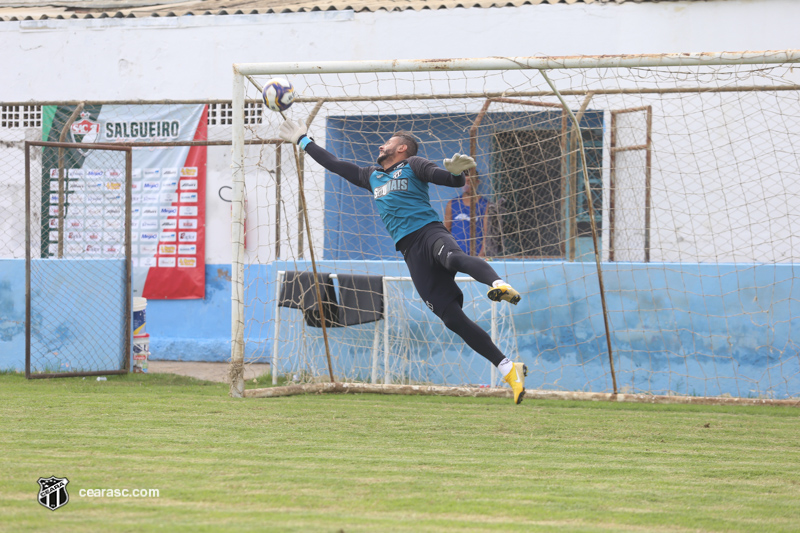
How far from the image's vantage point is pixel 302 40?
32.6 feet

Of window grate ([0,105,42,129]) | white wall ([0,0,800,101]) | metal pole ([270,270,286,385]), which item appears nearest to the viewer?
metal pole ([270,270,286,385])

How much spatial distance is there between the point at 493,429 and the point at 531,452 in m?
0.82

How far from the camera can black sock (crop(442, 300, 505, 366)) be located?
17.1 ft

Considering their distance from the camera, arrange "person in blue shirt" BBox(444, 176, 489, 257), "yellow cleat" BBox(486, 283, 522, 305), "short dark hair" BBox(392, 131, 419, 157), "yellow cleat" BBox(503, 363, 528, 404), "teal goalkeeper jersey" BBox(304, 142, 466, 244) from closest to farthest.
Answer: "yellow cleat" BBox(486, 283, 522, 305), "yellow cleat" BBox(503, 363, 528, 404), "teal goalkeeper jersey" BBox(304, 142, 466, 244), "short dark hair" BBox(392, 131, 419, 157), "person in blue shirt" BBox(444, 176, 489, 257)

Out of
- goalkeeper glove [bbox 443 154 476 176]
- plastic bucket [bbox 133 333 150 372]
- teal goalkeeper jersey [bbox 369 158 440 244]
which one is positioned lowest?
plastic bucket [bbox 133 333 150 372]

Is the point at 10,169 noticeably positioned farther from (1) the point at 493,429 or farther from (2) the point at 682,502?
(2) the point at 682,502

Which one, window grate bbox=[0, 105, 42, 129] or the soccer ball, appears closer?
the soccer ball

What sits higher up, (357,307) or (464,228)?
(464,228)

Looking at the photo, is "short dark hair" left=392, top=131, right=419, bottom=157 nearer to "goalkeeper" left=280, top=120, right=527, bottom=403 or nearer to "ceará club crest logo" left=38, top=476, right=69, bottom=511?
"goalkeeper" left=280, top=120, right=527, bottom=403

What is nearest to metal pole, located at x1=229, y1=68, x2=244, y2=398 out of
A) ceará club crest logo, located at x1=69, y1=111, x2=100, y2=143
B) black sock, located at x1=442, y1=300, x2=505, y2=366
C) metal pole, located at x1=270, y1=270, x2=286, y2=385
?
metal pole, located at x1=270, y1=270, x2=286, y2=385

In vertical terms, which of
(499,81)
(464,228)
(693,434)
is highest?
(499,81)

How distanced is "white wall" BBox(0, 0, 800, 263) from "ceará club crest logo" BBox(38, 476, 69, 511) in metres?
6.98

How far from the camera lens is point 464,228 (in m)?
9.19

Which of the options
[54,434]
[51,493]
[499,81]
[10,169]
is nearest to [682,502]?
[51,493]
